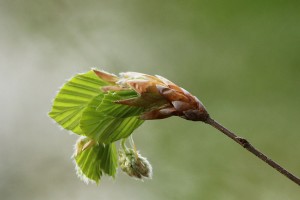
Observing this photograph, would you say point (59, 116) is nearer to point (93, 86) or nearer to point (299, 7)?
point (93, 86)

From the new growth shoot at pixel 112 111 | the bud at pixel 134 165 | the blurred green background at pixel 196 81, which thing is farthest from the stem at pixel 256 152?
the blurred green background at pixel 196 81

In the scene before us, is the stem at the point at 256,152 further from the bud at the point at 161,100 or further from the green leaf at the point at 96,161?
the green leaf at the point at 96,161

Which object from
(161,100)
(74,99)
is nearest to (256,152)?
(161,100)

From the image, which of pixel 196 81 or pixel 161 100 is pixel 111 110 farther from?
pixel 196 81

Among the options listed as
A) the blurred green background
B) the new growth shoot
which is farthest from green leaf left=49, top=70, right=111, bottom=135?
the blurred green background

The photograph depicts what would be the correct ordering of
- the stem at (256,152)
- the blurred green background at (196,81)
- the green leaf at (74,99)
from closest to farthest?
the stem at (256,152)
the green leaf at (74,99)
the blurred green background at (196,81)

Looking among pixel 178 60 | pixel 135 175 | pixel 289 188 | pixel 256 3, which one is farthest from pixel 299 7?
pixel 135 175
